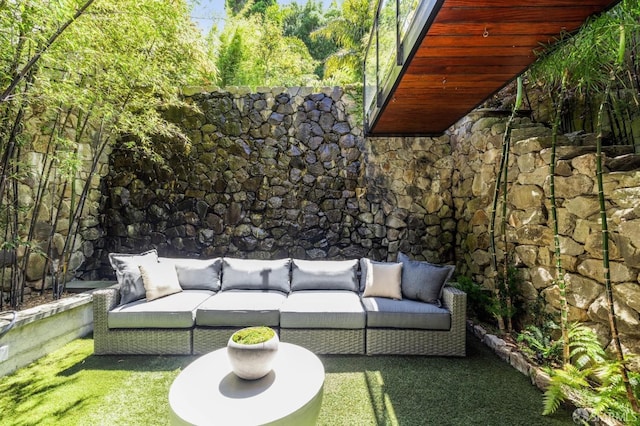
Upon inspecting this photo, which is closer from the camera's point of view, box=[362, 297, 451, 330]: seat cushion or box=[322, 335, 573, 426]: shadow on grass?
box=[322, 335, 573, 426]: shadow on grass

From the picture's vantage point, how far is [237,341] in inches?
63.9

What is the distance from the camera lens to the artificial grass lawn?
1.84 meters

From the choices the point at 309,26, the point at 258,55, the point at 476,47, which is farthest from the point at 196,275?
the point at 309,26

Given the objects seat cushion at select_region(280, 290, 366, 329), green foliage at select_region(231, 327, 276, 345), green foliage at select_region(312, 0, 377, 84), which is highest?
green foliage at select_region(312, 0, 377, 84)

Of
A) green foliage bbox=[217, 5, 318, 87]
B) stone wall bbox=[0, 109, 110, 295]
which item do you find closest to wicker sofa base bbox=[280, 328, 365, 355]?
stone wall bbox=[0, 109, 110, 295]

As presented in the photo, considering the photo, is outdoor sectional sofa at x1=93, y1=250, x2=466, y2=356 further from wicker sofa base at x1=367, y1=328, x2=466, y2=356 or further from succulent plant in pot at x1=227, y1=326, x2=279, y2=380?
succulent plant in pot at x1=227, y1=326, x2=279, y2=380

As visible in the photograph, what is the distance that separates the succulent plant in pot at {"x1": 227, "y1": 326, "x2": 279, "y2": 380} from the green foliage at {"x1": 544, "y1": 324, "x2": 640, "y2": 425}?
1629 millimetres

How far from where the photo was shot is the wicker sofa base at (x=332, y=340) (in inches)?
104

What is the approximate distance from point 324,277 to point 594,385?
217 cm

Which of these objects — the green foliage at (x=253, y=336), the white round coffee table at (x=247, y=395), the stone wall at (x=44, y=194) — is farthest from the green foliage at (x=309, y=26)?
the white round coffee table at (x=247, y=395)

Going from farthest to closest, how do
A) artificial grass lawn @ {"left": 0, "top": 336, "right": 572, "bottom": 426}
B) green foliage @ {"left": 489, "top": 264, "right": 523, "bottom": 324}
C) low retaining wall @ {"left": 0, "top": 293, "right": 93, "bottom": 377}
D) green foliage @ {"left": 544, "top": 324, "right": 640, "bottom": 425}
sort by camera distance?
green foliage @ {"left": 489, "top": 264, "right": 523, "bottom": 324} < low retaining wall @ {"left": 0, "top": 293, "right": 93, "bottom": 377} < artificial grass lawn @ {"left": 0, "top": 336, "right": 572, "bottom": 426} < green foliage @ {"left": 544, "top": 324, "right": 640, "bottom": 425}

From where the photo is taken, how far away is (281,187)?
450cm

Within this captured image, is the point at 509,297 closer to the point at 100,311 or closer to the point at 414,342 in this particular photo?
the point at 414,342

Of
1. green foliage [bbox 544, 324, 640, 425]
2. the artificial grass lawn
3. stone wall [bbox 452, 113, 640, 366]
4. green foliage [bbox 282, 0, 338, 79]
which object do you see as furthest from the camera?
green foliage [bbox 282, 0, 338, 79]
